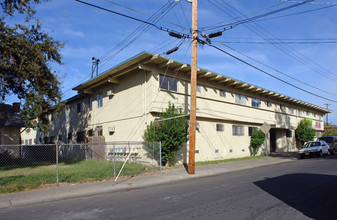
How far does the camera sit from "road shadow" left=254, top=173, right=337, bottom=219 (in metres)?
5.94

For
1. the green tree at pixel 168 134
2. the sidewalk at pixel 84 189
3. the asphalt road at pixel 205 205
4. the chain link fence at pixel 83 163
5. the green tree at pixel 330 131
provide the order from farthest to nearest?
the green tree at pixel 330 131
the green tree at pixel 168 134
the chain link fence at pixel 83 163
the sidewalk at pixel 84 189
the asphalt road at pixel 205 205

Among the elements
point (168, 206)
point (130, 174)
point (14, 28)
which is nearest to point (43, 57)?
point (14, 28)

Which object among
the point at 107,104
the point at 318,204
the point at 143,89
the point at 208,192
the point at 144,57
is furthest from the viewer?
the point at 107,104

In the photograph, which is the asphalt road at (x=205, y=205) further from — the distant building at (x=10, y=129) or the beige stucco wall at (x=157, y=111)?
the distant building at (x=10, y=129)

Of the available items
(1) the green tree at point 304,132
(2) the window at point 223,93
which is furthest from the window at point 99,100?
A: (1) the green tree at point 304,132

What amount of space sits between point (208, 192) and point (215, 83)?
13.4m

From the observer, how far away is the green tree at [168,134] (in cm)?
1490

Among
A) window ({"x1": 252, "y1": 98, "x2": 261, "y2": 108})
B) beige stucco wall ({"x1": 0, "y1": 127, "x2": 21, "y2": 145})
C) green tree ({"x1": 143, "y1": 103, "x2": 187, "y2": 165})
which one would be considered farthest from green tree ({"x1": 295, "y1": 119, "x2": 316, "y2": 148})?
beige stucco wall ({"x1": 0, "y1": 127, "x2": 21, "y2": 145})

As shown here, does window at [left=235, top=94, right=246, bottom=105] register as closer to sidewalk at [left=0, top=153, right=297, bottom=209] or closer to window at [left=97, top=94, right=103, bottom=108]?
sidewalk at [left=0, top=153, right=297, bottom=209]

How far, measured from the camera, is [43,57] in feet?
45.7

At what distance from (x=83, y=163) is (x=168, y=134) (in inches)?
260

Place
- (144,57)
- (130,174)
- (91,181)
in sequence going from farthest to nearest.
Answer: (144,57) → (130,174) → (91,181)

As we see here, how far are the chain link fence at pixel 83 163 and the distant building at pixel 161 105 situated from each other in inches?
44.2

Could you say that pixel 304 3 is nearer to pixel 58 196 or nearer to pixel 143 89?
pixel 143 89
